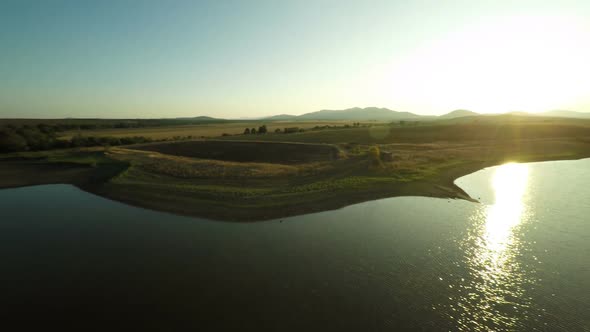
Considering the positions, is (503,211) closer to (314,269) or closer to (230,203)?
(314,269)

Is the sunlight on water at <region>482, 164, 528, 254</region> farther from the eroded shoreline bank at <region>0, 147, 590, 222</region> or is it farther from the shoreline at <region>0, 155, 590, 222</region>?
the eroded shoreline bank at <region>0, 147, 590, 222</region>

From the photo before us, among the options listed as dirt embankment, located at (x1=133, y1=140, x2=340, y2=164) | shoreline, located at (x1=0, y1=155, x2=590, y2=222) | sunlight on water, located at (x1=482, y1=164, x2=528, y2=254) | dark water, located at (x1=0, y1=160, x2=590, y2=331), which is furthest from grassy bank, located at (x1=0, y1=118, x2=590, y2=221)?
sunlight on water, located at (x1=482, y1=164, x2=528, y2=254)

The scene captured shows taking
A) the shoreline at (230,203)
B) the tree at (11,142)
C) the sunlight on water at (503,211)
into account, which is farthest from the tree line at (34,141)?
the sunlight on water at (503,211)

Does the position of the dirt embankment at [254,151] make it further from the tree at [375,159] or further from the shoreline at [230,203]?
the shoreline at [230,203]

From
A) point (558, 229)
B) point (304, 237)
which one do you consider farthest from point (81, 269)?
point (558, 229)

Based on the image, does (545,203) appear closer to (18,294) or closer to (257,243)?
(257,243)

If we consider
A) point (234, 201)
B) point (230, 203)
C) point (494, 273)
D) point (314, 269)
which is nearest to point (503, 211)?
point (494, 273)
